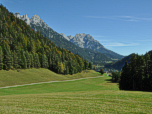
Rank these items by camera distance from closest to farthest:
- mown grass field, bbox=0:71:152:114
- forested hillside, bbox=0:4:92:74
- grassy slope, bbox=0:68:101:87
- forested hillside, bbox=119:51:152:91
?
mown grass field, bbox=0:71:152:114
forested hillside, bbox=119:51:152:91
grassy slope, bbox=0:68:101:87
forested hillside, bbox=0:4:92:74

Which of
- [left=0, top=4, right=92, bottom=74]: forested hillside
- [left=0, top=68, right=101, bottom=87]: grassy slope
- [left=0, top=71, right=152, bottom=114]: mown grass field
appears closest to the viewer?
[left=0, top=71, right=152, bottom=114]: mown grass field

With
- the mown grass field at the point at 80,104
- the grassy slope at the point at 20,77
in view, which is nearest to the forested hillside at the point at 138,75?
the mown grass field at the point at 80,104

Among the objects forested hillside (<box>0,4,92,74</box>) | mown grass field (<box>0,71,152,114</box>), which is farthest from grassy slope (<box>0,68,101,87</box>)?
mown grass field (<box>0,71,152,114</box>)

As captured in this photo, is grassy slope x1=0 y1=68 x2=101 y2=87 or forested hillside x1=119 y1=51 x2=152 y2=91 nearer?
forested hillside x1=119 y1=51 x2=152 y2=91

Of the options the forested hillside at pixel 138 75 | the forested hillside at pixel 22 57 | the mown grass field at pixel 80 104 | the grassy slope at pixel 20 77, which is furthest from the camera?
the forested hillside at pixel 22 57

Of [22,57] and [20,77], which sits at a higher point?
[22,57]

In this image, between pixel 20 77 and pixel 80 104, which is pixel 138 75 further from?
pixel 20 77

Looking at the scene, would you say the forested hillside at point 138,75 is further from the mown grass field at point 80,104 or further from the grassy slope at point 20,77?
the grassy slope at point 20,77

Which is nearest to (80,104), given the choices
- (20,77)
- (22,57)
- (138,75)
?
(138,75)

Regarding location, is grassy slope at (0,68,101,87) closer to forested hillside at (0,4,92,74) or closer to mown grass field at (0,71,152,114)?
forested hillside at (0,4,92,74)

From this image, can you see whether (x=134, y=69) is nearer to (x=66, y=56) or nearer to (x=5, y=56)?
(x=5, y=56)

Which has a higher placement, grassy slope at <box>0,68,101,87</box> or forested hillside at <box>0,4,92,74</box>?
forested hillside at <box>0,4,92,74</box>

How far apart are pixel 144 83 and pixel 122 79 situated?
355 inches

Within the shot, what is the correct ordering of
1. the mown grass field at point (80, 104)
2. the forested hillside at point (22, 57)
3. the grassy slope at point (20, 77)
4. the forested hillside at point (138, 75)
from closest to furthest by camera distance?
the mown grass field at point (80, 104) < the forested hillside at point (138, 75) < the grassy slope at point (20, 77) < the forested hillside at point (22, 57)
